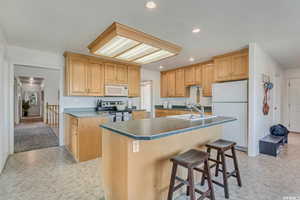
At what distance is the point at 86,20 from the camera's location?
7.47 ft

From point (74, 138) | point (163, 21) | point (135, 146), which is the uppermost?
point (163, 21)

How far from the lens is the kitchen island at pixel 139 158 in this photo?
145cm

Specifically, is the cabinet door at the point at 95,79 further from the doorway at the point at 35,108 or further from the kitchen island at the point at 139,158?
the kitchen island at the point at 139,158

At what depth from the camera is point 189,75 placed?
521 centimetres

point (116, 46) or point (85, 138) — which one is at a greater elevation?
point (116, 46)

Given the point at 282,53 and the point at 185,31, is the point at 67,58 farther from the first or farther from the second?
the point at 282,53

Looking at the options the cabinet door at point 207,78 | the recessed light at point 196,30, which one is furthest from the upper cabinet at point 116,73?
the recessed light at point 196,30

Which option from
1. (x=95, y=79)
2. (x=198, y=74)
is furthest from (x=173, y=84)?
(x=95, y=79)

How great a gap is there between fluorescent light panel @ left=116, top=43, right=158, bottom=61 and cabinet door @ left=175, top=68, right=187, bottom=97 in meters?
2.88

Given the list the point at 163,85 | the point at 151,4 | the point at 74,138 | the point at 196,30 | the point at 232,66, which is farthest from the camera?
the point at 163,85

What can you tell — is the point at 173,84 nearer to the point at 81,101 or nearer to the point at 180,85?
the point at 180,85

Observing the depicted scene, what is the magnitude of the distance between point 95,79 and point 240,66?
3627 mm

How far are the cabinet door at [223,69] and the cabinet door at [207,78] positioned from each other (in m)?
0.46

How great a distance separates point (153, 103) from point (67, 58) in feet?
11.1
